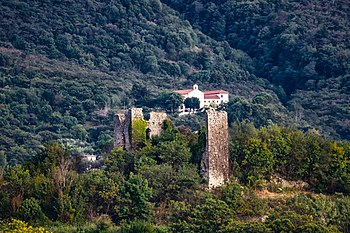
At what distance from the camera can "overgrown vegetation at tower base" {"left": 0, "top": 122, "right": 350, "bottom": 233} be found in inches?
1954

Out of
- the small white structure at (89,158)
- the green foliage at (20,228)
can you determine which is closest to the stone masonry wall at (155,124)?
the green foliage at (20,228)

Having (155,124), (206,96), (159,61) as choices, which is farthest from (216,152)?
(159,61)

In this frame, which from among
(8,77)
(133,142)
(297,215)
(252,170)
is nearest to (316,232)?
(297,215)

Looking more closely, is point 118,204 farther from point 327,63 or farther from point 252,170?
point 327,63

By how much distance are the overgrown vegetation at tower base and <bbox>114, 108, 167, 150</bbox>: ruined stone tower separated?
52 centimetres

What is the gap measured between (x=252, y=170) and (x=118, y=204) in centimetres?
630

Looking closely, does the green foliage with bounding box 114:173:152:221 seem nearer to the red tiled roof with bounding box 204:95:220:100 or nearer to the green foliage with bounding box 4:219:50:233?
the green foliage with bounding box 4:219:50:233

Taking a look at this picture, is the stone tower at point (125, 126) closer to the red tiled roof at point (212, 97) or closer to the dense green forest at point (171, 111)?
the dense green forest at point (171, 111)

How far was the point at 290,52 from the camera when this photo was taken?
4572 inches

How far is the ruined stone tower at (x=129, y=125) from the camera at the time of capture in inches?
2233

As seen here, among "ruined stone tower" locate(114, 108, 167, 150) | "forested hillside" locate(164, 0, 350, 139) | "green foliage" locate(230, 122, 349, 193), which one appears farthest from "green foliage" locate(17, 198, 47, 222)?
"forested hillside" locate(164, 0, 350, 139)

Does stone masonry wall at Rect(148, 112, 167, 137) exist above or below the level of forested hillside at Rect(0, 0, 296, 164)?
below

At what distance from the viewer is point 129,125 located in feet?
186

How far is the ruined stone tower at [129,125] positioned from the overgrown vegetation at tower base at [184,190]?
1.72 ft
